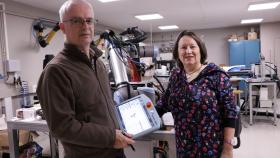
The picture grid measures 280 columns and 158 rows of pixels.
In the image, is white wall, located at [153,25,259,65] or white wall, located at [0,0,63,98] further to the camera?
white wall, located at [153,25,259,65]

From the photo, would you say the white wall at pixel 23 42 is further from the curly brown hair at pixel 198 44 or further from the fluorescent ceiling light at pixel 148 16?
the curly brown hair at pixel 198 44

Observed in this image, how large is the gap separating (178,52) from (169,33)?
8.74 m

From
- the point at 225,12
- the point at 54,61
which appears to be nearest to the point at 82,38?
the point at 54,61

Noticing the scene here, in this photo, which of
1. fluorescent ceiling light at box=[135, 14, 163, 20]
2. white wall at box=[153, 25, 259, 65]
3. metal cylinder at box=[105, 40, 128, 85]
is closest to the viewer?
metal cylinder at box=[105, 40, 128, 85]

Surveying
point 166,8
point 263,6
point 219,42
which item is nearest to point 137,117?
point 166,8

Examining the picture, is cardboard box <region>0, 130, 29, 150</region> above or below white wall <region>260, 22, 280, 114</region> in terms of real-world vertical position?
below

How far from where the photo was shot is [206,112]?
1377mm

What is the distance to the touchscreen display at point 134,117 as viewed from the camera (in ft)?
4.65

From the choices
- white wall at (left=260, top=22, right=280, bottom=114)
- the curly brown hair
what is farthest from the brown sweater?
white wall at (left=260, top=22, right=280, bottom=114)

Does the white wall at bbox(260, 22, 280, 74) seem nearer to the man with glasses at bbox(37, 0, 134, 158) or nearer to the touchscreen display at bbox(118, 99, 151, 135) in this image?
the touchscreen display at bbox(118, 99, 151, 135)

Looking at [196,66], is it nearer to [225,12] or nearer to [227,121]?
[227,121]

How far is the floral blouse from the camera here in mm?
1381

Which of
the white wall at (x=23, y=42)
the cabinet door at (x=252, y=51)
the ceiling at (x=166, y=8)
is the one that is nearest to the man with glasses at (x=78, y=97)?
the white wall at (x=23, y=42)

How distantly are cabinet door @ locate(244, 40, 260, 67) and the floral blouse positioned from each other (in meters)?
7.63
